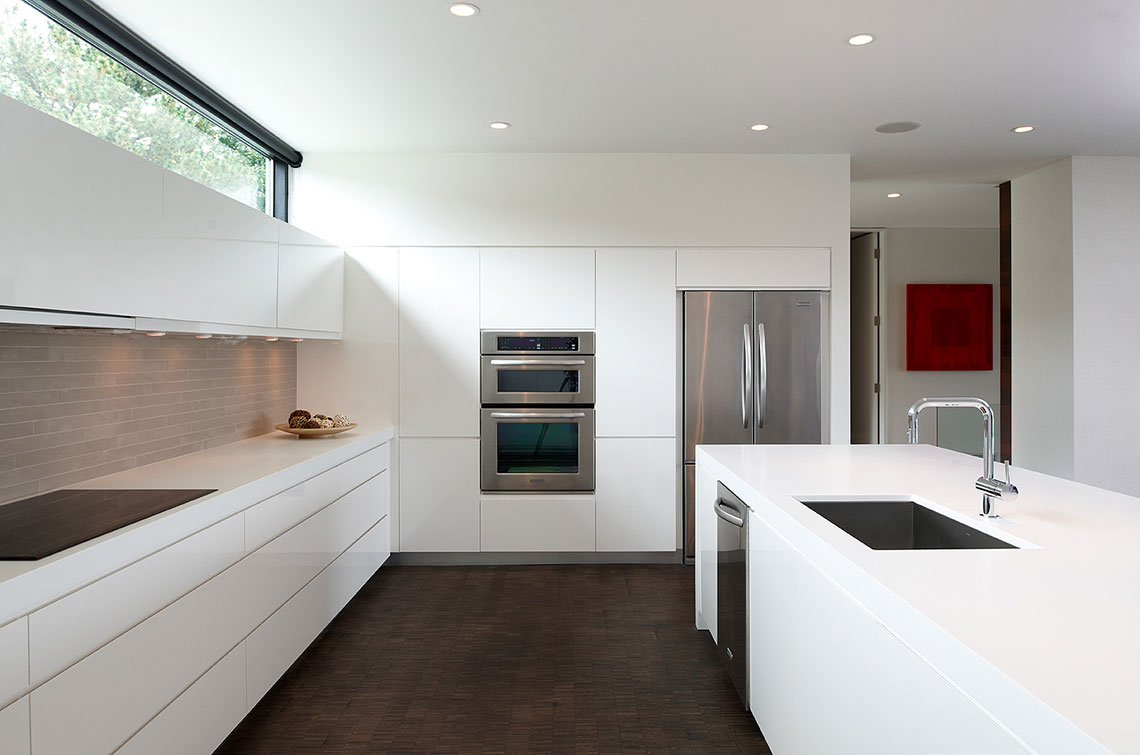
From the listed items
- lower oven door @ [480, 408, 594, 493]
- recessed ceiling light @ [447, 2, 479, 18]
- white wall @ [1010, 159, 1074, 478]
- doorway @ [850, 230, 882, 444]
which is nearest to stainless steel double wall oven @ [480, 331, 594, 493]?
lower oven door @ [480, 408, 594, 493]

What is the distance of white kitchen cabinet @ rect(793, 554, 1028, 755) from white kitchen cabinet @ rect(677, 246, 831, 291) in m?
2.95

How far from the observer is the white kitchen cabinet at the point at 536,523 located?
15.2ft

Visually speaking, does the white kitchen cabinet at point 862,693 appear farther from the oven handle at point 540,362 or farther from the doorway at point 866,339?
the doorway at point 866,339

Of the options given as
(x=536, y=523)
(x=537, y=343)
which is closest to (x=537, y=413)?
(x=537, y=343)

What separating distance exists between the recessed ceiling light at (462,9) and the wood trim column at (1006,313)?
4561 millimetres

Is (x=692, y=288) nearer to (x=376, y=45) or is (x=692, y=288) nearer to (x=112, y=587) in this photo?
(x=376, y=45)

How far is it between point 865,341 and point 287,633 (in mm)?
6524

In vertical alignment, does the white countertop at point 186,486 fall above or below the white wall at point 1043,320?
below

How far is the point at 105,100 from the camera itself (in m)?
2.83

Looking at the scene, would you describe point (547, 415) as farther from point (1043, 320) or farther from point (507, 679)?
point (1043, 320)

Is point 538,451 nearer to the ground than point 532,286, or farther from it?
nearer to the ground

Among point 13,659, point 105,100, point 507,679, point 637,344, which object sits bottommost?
point 507,679

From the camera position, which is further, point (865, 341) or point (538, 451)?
point (865, 341)

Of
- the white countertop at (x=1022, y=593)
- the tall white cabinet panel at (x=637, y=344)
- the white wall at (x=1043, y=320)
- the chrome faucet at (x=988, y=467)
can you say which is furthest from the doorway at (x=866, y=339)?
the chrome faucet at (x=988, y=467)
